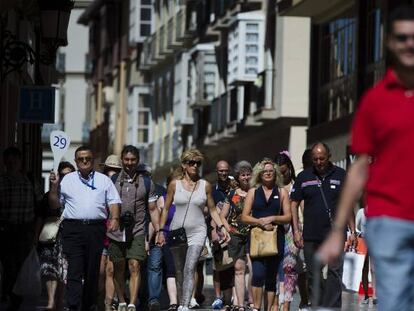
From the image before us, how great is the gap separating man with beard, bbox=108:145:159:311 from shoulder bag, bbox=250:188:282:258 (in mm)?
1719

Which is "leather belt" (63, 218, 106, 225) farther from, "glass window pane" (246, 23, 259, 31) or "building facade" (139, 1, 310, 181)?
"glass window pane" (246, 23, 259, 31)

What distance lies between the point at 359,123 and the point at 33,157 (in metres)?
24.3

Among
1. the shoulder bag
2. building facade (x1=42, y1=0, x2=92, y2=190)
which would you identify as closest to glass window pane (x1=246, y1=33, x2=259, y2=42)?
the shoulder bag

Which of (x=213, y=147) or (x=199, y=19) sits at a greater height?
(x=199, y=19)

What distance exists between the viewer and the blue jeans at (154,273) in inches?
788

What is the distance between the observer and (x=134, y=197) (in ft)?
62.8

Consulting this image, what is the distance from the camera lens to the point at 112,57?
72438mm

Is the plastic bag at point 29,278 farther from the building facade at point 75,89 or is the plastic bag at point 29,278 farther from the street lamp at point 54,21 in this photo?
the building facade at point 75,89

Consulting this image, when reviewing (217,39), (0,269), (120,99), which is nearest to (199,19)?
(217,39)

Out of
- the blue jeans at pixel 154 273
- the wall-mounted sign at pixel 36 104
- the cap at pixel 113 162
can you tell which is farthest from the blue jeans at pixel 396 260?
the wall-mounted sign at pixel 36 104

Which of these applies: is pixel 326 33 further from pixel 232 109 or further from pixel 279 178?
pixel 279 178

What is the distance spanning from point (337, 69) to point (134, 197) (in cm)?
1871

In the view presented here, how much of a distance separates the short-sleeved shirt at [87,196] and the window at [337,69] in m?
18.1

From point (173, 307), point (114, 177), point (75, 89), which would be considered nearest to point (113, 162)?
point (114, 177)
